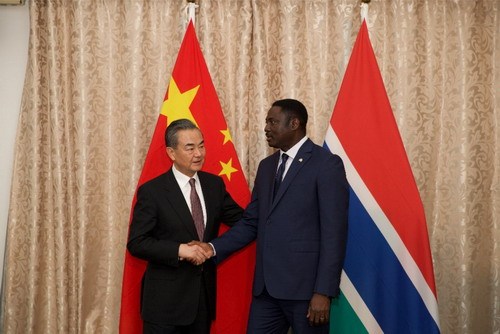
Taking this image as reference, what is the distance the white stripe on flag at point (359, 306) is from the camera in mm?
2975

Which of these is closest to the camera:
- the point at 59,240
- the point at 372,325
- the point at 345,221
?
the point at 345,221

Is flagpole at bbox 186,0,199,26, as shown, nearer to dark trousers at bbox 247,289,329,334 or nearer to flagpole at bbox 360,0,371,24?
flagpole at bbox 360,0,371,24

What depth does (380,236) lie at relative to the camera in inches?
118

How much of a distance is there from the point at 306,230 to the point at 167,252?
0.64 m

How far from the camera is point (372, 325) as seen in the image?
298 centimetres

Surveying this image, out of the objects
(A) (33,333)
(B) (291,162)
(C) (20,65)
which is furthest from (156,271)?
(C) (20,65)

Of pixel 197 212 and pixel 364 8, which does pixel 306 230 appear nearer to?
pixel 197 212

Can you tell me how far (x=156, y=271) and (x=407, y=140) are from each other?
1.82m

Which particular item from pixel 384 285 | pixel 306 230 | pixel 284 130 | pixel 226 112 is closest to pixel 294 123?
pixel 284 130

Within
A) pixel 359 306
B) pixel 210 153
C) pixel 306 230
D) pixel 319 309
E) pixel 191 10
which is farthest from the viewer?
pixel 191 10

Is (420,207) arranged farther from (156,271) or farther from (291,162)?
(156,271)

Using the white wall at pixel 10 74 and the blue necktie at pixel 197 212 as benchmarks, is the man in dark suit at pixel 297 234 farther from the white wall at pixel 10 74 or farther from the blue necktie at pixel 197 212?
the white wall at pixel 10 74

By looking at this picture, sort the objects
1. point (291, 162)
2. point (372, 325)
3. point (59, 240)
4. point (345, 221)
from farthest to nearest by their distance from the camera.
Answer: point (59, 240) → point (372, 325) → point (291, 162) → point (345, 221)

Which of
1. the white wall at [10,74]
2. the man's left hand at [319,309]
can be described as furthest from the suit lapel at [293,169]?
the white wall at [10,74]
